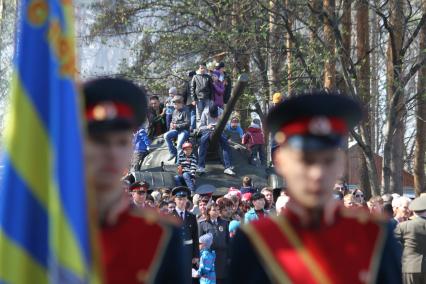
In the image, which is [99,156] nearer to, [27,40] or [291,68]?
[27,40]

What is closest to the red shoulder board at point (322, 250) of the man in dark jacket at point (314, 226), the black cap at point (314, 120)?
the man in dark jacket at point (314, 226)

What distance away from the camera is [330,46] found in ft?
77.6

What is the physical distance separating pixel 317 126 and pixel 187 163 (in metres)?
16.3

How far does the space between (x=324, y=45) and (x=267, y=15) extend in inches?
78.9

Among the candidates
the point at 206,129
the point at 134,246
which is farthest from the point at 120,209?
the point at 206,129

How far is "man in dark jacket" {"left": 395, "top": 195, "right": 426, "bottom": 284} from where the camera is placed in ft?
49.1

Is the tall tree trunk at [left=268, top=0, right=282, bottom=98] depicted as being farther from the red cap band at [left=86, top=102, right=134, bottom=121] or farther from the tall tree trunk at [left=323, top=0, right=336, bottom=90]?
the red cap band at [left=86, top=102, right=134, bottom=121]

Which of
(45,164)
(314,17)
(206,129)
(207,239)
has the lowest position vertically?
Answer: (207,239)

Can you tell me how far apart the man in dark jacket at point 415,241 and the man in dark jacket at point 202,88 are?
6.57 m

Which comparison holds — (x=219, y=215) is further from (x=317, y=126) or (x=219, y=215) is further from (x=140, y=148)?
(x=317, y=126)

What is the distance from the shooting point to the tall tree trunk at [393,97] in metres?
24.0

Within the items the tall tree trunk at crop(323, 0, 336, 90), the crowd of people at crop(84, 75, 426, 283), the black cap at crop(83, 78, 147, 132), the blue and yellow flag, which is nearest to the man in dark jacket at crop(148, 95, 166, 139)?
the tall tree trunk at crop(323, 0, 336, 90)

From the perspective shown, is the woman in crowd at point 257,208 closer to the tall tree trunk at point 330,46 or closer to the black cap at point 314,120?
the tall tree trunk at point 330,46

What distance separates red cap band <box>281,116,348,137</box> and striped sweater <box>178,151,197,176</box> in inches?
632
